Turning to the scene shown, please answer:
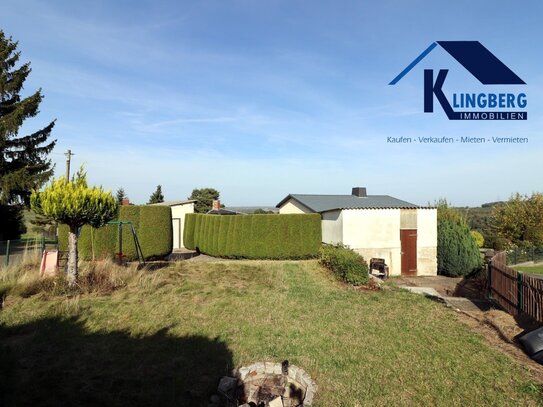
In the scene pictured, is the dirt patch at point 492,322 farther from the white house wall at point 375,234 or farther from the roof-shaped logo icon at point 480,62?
the roof-shaped logo icon at point 480,62

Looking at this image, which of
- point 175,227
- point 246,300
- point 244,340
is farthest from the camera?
point 175,227

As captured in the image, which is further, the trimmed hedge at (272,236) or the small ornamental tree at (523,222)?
the small ornamental tree at (523,222)

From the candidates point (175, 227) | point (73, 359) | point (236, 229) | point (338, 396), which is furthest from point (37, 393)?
point (175, 227)

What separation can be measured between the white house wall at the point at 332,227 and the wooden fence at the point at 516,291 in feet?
21.6

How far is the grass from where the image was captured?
4.87m

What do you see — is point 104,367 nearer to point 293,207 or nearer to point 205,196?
point 293,207

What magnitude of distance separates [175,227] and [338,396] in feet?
72.7

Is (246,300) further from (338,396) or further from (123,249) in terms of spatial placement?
(123,249)

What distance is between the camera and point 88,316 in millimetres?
7969

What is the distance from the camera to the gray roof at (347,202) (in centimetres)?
1773

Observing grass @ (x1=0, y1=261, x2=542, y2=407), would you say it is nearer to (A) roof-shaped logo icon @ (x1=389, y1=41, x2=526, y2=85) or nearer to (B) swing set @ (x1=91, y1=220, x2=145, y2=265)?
(B) swing set @ (x1=91, y1=220, x2=145, y2=265)

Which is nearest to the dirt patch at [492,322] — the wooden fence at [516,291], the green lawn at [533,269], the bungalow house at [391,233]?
the wooden fence at [516,291]

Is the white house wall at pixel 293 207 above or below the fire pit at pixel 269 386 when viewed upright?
above

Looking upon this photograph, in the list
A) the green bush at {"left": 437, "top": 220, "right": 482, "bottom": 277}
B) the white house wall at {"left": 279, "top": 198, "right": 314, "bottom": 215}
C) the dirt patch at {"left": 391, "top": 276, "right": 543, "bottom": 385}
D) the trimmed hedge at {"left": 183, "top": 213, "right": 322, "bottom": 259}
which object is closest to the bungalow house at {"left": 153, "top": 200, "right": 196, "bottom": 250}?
the white house wall at {"left": 279, "top": 198, "right": 314, "bottom": 215}
